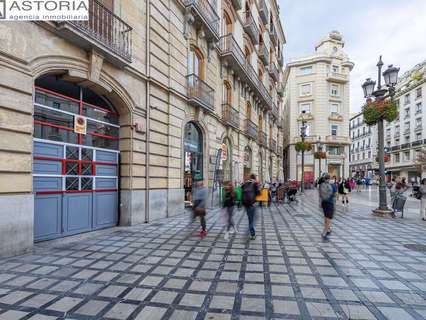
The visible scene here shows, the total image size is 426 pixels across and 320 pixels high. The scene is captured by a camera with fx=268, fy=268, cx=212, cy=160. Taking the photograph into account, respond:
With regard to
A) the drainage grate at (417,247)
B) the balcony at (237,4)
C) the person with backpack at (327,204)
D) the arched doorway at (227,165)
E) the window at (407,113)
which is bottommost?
the drainage grate at (417,247)

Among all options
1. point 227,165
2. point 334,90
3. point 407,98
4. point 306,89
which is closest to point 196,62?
point 227,165

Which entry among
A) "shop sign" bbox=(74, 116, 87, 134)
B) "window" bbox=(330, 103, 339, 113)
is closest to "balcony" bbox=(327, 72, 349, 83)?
"window" bbox=(330, 103, 339, 113)

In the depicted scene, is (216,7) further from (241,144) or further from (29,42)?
(29,42)

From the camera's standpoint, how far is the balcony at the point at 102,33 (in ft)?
21.6

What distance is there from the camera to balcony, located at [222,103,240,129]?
54.9 feet

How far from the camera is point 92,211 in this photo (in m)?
8.02

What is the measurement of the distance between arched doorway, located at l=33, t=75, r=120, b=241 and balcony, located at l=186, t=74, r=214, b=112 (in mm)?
4360

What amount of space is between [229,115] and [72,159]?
11.1 meters

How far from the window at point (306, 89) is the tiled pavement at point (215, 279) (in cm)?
4242

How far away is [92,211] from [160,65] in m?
6.04

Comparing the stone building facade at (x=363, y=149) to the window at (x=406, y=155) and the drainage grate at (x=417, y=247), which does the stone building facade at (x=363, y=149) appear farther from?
the drainage grate at (x=417, y=247)

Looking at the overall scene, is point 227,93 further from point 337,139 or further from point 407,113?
point 407,113

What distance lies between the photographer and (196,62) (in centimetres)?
1401

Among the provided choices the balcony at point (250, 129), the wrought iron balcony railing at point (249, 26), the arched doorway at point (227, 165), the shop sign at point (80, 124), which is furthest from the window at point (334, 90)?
the shop sign at point (80, 124)
